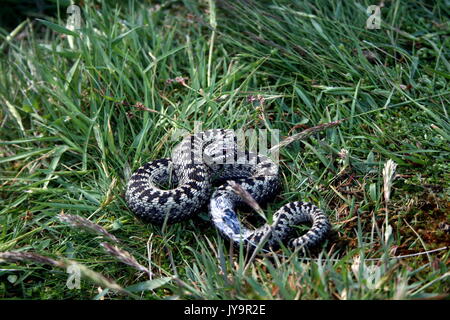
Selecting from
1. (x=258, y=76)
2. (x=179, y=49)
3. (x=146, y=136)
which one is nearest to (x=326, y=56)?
(x=258, y=76)

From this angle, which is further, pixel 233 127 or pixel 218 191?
pixel 233 127

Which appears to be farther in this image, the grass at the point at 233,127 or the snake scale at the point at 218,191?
the snake scale at the point at 218,191

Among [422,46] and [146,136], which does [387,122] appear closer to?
[422,46]

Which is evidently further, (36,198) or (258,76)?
(258,76)

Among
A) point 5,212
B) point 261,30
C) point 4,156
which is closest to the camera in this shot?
point 5,212

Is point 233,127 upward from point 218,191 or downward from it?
upward
